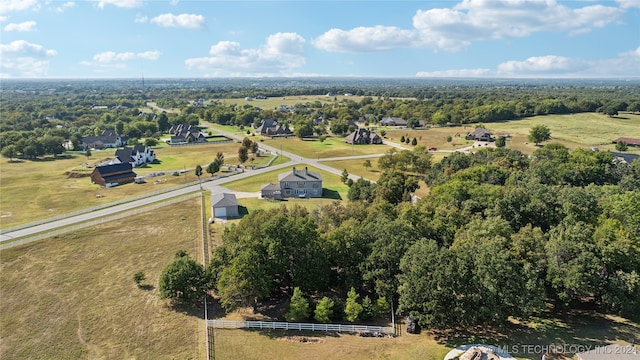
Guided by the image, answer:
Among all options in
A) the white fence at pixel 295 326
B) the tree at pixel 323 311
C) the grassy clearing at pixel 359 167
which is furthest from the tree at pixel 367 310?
the grassy clearing at pixel 359 167

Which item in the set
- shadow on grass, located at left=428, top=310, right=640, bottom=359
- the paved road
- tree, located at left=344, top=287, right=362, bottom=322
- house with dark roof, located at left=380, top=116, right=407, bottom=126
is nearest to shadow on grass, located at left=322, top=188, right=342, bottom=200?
the paved road

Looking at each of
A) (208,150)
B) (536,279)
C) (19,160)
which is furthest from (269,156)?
(536,279)

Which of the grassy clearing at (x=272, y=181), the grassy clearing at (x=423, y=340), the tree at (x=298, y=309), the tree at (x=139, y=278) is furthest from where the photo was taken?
the grassy clearing at (x=272, y=181)

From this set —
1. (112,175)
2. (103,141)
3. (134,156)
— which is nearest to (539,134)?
(134,156)

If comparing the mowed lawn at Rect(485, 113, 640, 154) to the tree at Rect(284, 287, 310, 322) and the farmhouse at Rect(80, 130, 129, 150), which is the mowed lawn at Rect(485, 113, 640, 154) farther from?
the farmhouse at Rect(80, 130, 129, 150)

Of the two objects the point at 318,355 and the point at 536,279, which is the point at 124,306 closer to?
the point at 318,355

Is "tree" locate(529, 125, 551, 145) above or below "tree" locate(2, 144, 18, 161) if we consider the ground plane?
above

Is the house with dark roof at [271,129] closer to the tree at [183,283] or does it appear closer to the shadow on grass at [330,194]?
the shadow on grass at [330,194]
